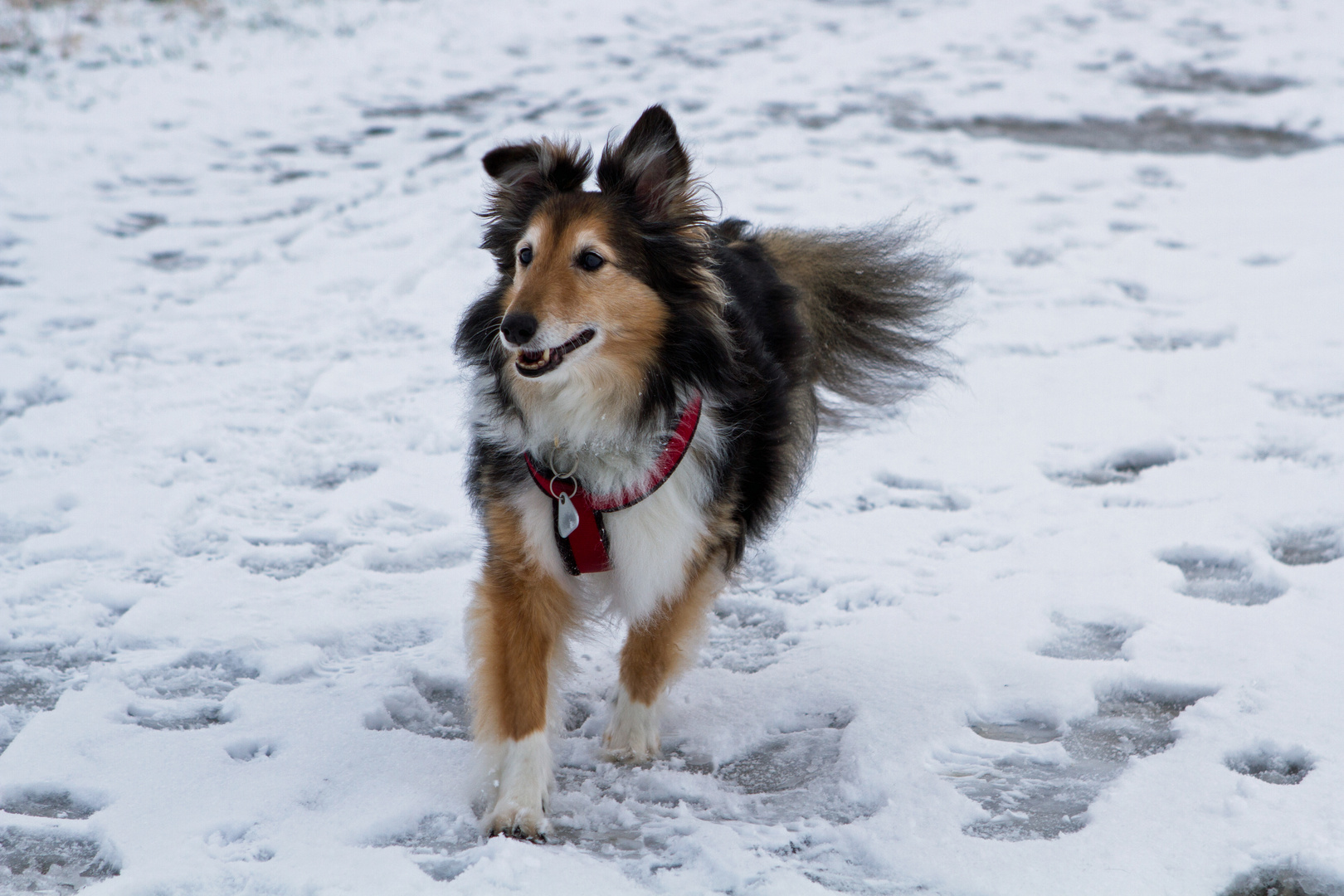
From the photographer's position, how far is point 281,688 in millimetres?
3174

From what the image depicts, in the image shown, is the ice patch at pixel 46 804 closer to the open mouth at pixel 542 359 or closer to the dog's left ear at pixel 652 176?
the open mouth at pixel 542 359

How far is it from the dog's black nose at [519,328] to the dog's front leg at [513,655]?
0.45 metres

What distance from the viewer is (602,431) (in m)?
2.81

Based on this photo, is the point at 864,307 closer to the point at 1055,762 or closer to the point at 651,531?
the point at 651,531

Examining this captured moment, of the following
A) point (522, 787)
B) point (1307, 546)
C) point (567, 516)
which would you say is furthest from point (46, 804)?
point (1307, 546)

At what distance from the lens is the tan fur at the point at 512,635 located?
279 centimetres

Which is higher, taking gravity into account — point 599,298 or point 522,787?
point 599,298

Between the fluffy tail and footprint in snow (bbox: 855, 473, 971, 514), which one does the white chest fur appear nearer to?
the fluffy tail

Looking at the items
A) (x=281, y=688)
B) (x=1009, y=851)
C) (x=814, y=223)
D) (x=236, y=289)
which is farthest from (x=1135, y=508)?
(x=236, y=289)

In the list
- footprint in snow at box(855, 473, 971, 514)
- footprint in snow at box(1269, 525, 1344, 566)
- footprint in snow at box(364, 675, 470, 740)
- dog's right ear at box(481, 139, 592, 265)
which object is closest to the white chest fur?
footprint in snow at box(364, 675, 470, 740)

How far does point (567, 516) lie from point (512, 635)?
0.33 m

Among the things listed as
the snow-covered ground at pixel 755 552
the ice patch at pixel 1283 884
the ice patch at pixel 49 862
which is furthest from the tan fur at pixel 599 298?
the ice patch at pixel 1283 884

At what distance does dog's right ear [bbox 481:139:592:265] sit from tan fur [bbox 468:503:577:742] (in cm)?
73

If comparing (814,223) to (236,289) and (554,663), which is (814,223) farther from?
(554,663)
